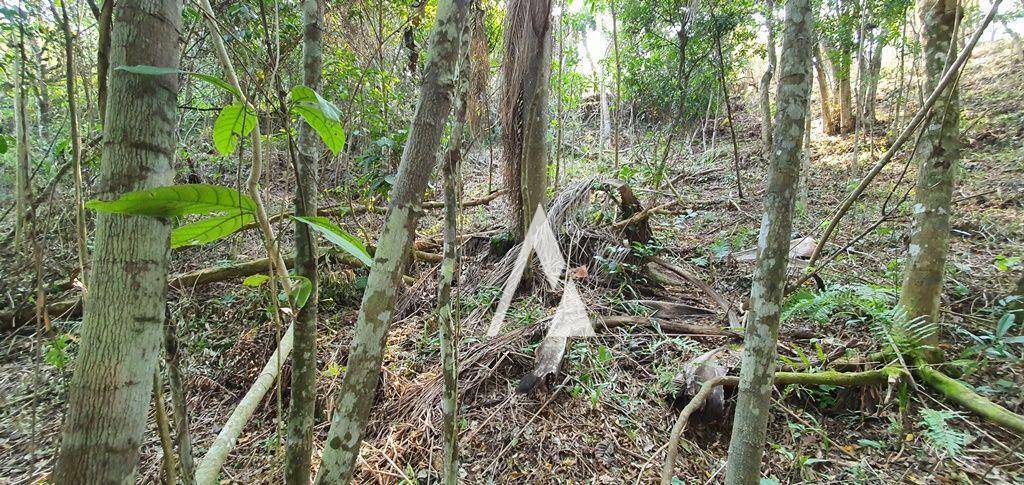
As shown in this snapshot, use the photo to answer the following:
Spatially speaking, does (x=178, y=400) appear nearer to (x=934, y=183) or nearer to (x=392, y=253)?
(x=392, y=253)

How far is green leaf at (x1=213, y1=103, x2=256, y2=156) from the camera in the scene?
1.05 meters

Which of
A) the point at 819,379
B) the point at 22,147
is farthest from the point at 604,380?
the point at 22,147

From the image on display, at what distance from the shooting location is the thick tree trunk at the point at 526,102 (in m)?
4.15

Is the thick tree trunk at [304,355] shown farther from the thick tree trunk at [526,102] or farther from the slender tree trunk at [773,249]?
the thick tree trunk at [526,102]

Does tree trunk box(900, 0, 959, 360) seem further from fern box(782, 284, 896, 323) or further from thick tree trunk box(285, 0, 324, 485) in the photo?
thick tree trunk box(285, 0, 324, 485)

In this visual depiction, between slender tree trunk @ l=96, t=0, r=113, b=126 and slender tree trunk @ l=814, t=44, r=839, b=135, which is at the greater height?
slender tree trunk @ l=814, t=44, r=839, b=135

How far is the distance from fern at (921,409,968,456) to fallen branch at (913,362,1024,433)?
9 centimetres

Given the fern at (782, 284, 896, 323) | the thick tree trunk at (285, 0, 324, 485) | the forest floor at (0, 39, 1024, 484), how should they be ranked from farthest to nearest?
the fern at (782, 284, 896, 323) → the forest floor at (0, 39, 1024, 484) → the thick tree trunk at (285, 0, 324, 485)

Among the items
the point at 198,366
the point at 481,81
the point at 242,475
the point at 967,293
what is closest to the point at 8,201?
the point at 198,366

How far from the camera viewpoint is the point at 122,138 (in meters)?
0.79

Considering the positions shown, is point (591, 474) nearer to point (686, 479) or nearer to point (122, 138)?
point (686, 479)

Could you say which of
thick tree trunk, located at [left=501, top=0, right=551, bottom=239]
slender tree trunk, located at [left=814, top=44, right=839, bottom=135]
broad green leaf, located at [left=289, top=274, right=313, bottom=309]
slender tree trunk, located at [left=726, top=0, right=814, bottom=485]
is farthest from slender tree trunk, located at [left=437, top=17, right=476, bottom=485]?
slender tree trunk, located at [left=814, top=44, right=839, bottom=135]

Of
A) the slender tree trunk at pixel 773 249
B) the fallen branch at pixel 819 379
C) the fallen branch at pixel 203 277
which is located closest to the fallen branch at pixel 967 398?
the fallen branch at pixel 819 379

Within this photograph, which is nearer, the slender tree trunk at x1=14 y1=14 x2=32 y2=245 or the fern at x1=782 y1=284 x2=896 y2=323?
the slender tree trunk at x1=14 y1=14 x2=32 y2=245
